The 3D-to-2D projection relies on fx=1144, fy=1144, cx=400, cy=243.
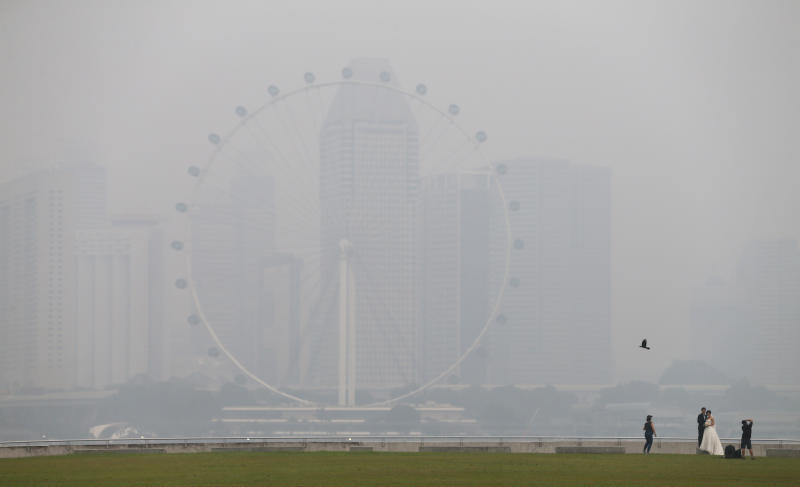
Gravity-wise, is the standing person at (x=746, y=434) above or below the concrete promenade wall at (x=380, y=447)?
above

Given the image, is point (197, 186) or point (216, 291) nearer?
point (197, 186)

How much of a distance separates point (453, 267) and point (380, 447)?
7094 centimetres

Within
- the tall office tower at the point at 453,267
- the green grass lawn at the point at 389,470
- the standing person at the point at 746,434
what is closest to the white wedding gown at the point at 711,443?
the green grass lawn at the point at 389,470

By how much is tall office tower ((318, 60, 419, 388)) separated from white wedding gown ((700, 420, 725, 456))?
5464 cm

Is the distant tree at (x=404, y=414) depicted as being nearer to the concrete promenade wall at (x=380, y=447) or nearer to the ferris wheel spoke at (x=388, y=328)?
the ferris wheel spoke at (x=388, y=328)

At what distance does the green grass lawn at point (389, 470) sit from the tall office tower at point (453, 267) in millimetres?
64670

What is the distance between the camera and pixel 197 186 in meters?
48.8

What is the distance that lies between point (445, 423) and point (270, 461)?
72849mm

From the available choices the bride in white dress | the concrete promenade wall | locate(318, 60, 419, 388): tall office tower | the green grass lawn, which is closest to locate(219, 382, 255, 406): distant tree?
A: locate(318, 60, 419, 388): tall office tower

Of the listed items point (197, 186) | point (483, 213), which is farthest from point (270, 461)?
point (483, 213)

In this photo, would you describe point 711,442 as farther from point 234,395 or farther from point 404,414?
point 234,395

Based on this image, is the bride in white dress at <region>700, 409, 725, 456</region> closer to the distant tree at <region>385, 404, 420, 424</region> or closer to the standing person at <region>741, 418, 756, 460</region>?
the standing person at <region>741, 418, 756, 460</region>

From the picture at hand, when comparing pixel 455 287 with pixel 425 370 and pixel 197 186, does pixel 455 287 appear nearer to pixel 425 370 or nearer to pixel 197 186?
pixel 425 370

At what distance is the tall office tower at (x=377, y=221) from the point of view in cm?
8038
